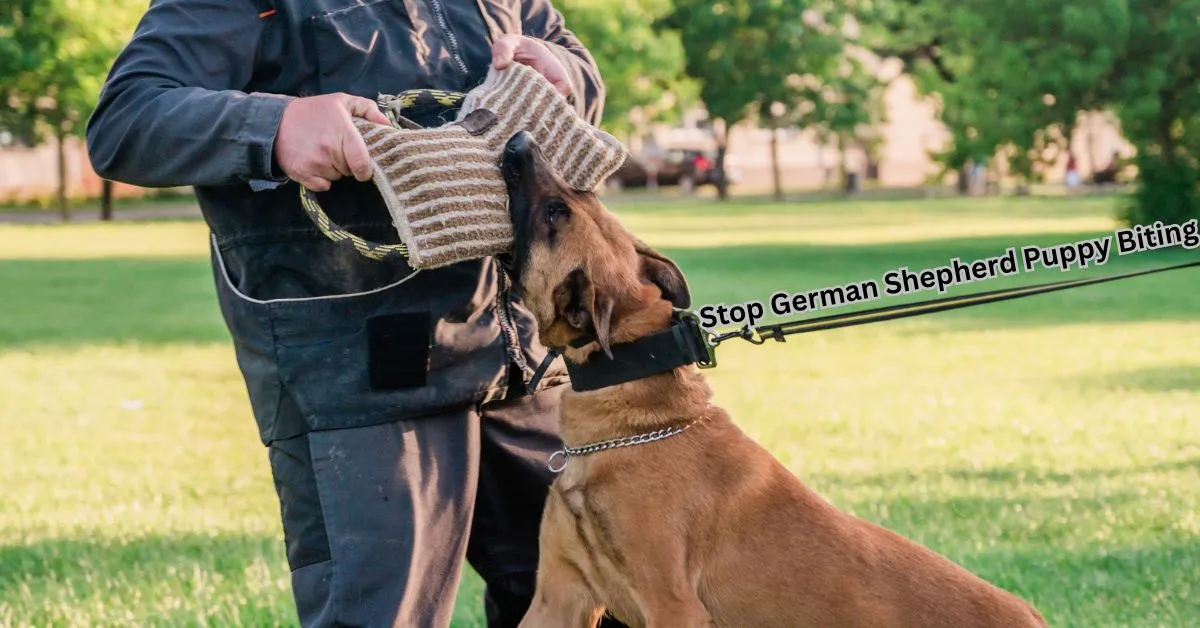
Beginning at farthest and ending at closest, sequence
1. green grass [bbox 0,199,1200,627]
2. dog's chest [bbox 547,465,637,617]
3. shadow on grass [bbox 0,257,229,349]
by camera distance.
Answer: shadow on grass [bbox 0,257,229,349]
green grass [bbox 0,199,1200,627]
dog's chest [bbox 547,465,637,617]

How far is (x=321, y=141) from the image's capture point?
3340mm

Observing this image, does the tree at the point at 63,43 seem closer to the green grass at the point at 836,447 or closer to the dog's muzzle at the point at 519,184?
the green grass at the point at 836,447

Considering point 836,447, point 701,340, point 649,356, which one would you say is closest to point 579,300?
point 649,356

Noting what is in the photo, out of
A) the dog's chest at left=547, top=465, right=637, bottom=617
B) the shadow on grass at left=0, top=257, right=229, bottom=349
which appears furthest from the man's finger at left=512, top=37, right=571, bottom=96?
the shadow on grass at left=0, top=257, right=229, bottom=349

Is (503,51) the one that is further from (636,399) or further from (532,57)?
(636,399)

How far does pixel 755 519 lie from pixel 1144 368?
9301mm

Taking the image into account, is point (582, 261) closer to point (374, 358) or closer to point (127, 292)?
point (374, 358)

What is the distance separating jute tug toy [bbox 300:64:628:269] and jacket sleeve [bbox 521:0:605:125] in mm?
242

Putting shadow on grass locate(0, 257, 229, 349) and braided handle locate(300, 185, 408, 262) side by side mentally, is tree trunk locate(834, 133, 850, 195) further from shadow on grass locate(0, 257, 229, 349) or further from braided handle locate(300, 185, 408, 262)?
braided handle locate(300, 185, 408, 262)

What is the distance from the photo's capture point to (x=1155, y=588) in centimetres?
570

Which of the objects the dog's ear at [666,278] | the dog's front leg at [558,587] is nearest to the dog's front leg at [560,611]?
the dog's front leg at [558,587]

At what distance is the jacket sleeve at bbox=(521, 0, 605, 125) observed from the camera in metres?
4.29

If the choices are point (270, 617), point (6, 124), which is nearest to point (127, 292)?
point (270, 617)

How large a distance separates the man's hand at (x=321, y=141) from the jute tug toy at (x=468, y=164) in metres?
0.05
